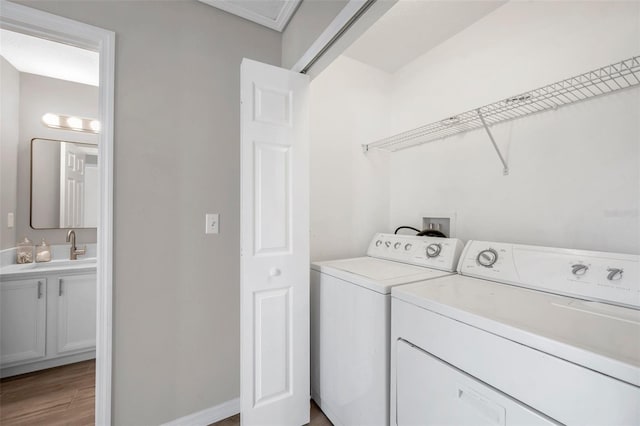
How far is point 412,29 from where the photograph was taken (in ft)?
5.89

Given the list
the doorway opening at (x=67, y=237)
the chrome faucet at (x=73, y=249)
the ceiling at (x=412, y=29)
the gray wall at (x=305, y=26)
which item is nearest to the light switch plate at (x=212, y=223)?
the doorway opening at (x=67, y=237)

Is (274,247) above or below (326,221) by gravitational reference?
below

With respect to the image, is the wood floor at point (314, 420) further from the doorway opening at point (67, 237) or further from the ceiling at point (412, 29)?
the ceiling at point (412, 29)

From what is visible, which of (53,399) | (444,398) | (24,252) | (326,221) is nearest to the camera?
(444,398)

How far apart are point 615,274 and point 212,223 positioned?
6.02ft

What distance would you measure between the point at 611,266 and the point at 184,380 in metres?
2.07

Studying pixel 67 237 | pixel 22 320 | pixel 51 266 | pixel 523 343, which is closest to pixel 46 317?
pixel 22 320

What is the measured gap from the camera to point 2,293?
1.97m

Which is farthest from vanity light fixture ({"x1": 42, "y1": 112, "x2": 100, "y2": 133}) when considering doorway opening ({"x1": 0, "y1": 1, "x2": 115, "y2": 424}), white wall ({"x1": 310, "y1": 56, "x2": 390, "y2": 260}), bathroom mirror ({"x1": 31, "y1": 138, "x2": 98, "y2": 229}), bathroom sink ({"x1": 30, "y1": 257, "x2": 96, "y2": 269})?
white wall ({"x1": 310, "y1": 56, "x2": 390, "y2": 260})

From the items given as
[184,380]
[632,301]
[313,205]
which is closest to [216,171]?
[313,205]

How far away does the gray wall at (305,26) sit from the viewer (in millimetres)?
1230

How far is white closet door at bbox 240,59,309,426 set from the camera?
4.44 feet

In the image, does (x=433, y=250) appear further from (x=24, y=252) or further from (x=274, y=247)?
(x=24, y=252)

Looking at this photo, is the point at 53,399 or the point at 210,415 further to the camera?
the point at 53,399
